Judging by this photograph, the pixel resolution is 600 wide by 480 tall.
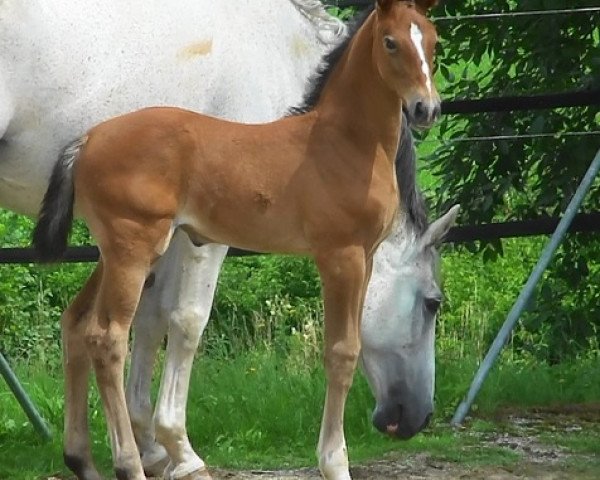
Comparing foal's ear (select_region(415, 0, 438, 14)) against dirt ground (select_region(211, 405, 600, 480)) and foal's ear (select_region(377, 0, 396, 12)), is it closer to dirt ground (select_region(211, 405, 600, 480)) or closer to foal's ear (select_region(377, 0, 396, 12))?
foal's ear (select_region(377, 0, 396, 12))

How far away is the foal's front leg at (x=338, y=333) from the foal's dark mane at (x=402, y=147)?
637 millimetres

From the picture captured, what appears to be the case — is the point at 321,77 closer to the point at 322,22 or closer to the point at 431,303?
the point at 322,22

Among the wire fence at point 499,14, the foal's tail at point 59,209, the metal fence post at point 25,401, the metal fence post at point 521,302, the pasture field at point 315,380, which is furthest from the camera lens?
the wire fence at point 499,14

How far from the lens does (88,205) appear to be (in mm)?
4289

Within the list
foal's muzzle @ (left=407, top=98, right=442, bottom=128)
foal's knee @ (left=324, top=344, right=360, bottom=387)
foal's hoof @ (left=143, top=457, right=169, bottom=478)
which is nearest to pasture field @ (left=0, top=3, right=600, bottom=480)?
foal's hoof @ (left=143, top=457, right=169, bottom=478)

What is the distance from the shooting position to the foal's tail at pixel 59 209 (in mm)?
4324

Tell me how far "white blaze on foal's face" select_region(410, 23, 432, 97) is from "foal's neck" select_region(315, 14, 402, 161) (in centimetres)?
27

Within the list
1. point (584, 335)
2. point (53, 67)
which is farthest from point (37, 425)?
point (584, 335)

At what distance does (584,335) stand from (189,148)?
11.6 feet

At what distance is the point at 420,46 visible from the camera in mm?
3996

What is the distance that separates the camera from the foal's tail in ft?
14.2

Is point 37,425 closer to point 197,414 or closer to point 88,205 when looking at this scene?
point 197,414

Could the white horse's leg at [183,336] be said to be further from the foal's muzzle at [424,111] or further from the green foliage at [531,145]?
the green foliage at [531,145]

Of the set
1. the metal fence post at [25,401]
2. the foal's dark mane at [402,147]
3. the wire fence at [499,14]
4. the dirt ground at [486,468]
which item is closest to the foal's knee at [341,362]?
the foal's dark mane at [402,147]
